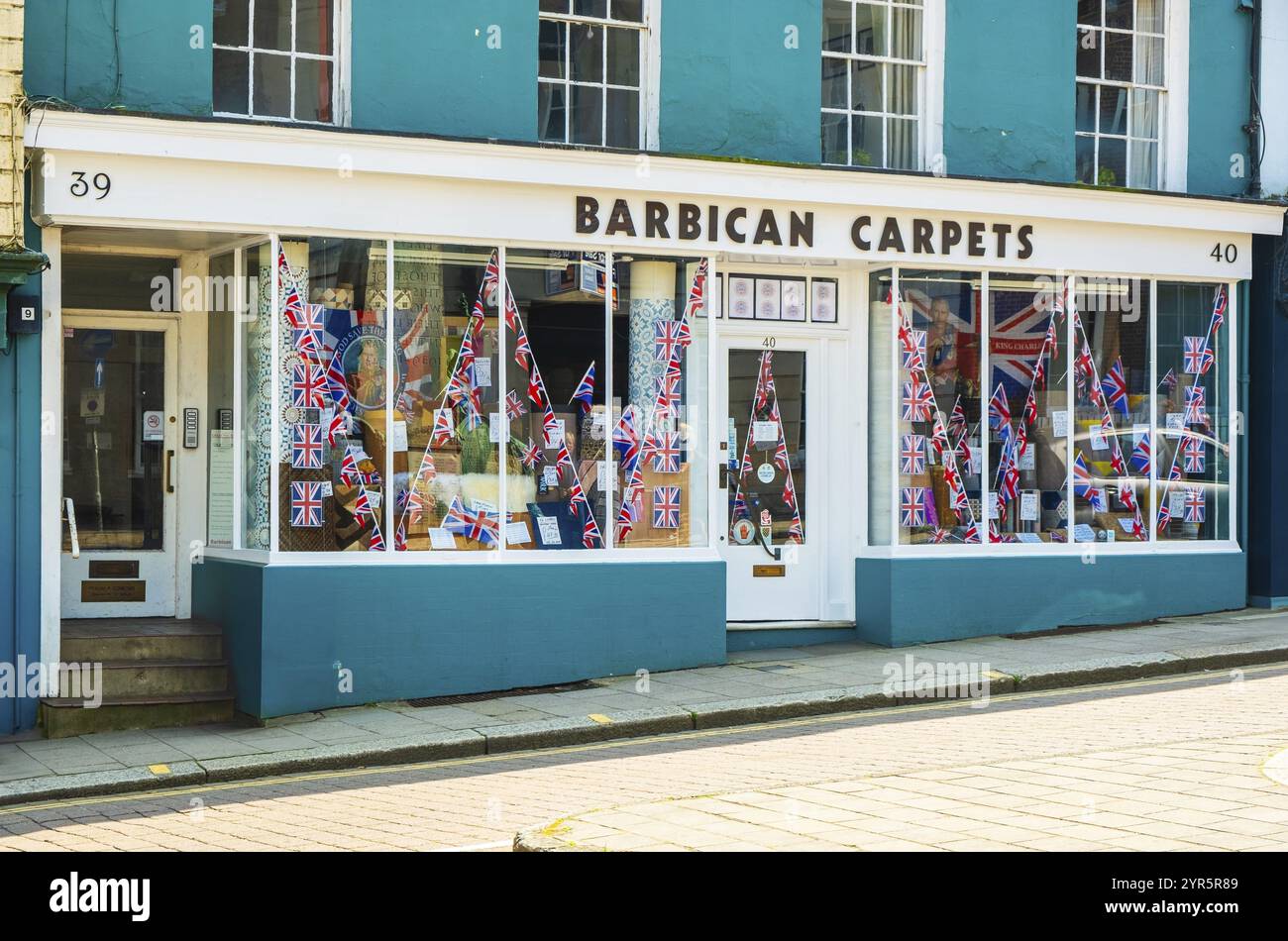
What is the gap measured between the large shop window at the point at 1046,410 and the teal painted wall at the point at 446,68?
367cm

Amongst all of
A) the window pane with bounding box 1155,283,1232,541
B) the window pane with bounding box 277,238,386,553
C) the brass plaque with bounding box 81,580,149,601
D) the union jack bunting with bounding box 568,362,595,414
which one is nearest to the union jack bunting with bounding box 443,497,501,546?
the window pane with bounding box 277,238,386,553

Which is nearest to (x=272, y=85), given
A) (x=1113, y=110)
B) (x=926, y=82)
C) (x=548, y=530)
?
(x=548, y=530)

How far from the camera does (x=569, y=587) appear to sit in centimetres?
1247

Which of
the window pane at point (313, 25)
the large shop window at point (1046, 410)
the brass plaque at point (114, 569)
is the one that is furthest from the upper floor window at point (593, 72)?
the brass plaque at point (114, 569)

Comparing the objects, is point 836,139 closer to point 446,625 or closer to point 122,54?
point 446,625

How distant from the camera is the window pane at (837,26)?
14.0 m

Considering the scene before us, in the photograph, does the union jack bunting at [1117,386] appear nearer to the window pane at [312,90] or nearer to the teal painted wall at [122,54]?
the window pane at [312,90]

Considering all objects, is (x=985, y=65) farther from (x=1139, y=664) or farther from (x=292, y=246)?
(x=292, y=246)

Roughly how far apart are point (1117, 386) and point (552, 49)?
6.18 metres

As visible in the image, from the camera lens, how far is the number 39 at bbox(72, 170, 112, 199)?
11.0 m

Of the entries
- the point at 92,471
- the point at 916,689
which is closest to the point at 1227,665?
the point at 916,689

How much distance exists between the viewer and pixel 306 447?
11969 mm

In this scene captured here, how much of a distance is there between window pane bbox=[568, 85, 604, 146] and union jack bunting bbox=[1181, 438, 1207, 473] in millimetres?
6492

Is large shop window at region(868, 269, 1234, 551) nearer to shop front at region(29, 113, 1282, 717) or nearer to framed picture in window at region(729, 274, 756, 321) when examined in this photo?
shop front at region(29, 113, 1282, 717)
